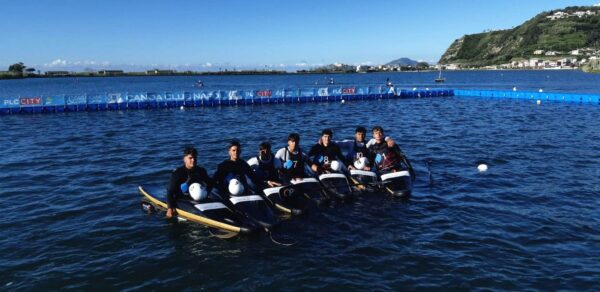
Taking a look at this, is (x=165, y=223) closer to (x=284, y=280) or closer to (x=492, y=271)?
(x=284, y=280)

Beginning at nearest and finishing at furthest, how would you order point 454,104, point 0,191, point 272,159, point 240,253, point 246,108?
point 240,253, point 272,159, point 0,191, point 246,108, point 454,104

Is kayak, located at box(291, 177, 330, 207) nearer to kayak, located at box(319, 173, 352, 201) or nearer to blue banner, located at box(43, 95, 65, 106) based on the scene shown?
kayak, located at box(319, 173, 352, 201)

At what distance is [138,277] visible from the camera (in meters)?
10.2

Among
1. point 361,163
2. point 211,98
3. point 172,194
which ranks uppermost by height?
point 211,98

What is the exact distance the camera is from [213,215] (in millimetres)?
12039

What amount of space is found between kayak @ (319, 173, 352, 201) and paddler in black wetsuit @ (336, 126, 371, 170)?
1.44 m

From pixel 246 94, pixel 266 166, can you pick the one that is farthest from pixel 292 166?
pixel 246 94

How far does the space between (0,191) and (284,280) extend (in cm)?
1409

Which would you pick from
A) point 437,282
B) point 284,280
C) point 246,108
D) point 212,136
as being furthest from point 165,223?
point 246,108

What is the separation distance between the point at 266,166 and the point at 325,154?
2851 millimetres

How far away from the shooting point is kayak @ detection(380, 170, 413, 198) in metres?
15.6

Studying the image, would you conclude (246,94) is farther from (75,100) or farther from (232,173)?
(232,173)

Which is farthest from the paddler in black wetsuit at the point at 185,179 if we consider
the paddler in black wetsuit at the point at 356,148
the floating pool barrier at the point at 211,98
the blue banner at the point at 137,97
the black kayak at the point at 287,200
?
the blue banner at the point at 137,97

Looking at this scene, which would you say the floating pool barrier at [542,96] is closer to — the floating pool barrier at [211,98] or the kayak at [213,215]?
the floating pool barrier at [211,98]
